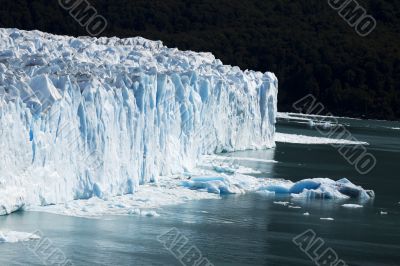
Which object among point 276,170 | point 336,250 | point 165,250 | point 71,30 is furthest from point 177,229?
point 71,30

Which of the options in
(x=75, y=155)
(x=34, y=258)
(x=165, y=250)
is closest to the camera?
(x=34, y=258)

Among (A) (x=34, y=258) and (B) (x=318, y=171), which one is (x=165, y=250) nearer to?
(A) (x=34, y=258)

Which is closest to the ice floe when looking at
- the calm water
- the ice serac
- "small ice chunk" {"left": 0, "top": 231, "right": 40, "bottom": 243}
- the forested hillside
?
the ice serac

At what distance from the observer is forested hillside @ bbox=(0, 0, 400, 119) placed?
67500 millimetres

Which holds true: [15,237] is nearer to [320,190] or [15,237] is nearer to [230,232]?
[230,232]

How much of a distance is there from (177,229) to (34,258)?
3.56m

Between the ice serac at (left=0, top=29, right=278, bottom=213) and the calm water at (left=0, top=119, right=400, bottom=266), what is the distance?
1039 mm

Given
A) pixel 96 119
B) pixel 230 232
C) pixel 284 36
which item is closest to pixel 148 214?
pixel 230 232

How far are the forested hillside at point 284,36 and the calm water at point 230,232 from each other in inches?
1811

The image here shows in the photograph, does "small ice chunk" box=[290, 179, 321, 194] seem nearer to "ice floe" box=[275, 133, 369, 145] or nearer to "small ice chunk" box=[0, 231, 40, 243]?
"small ice chunk" box=[0, 231, 40, 243]

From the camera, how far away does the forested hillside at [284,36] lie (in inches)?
2657

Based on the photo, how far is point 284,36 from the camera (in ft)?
253

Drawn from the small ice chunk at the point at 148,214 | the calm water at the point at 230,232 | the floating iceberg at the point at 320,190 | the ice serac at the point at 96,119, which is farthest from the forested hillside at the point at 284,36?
the small ice chunk at the point at 148,214

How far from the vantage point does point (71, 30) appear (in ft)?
221
